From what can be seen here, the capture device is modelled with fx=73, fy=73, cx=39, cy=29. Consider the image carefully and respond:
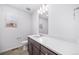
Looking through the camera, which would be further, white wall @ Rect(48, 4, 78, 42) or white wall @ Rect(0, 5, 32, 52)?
white wall @ Rect(0, 5, 32, 52)

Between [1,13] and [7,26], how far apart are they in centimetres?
25

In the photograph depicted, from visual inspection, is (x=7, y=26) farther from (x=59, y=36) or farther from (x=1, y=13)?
(x=59, y=36)

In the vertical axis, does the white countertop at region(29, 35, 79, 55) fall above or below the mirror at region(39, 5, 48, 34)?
below

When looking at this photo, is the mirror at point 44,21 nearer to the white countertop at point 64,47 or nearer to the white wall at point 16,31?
the white wall at point 16,31

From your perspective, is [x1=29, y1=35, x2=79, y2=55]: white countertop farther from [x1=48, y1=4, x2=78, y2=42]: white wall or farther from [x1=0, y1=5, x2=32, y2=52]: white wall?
[x1=0, y1=5, x2=32, y2=52]: white wall

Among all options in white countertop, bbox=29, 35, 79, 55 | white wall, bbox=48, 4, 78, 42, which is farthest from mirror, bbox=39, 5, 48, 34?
white countertop, bbox=29, 35, 79, 55

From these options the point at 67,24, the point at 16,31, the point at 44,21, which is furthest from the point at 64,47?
the point at 44,21

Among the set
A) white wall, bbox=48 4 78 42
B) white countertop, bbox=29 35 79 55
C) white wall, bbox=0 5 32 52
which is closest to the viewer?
white countertop, bbox=29 35 79 55

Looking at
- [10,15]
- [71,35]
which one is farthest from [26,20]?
[71,35]

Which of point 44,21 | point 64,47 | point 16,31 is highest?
point 44,21

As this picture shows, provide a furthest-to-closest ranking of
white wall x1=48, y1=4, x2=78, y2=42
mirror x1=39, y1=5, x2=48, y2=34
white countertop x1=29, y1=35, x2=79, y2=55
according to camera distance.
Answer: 1. mirror x1=39, y1=5, x2=48, y2=34
2. white wall x1=48, y1=4, x2=78, y2=42
3. white countertop x1=29, y1=35, x2=79, y2=55

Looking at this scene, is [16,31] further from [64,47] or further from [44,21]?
[64,47]

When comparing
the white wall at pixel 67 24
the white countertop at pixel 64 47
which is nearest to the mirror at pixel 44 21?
the white wall at pixel 67 24

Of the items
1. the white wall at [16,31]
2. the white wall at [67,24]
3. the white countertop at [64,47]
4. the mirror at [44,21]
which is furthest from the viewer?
the mirror at [44,21]
